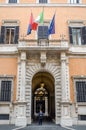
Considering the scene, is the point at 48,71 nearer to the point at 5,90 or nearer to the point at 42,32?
the point at 42,32

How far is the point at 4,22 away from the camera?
20.6 metres

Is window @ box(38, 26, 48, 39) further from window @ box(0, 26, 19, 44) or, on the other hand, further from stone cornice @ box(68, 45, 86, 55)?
stone cornice @ box(68, 45, 86, 55)

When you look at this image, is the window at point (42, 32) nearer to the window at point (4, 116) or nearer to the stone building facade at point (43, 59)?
the stone building facade at point (43, 59)

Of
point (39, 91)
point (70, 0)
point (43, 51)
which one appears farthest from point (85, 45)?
point (39, 91)

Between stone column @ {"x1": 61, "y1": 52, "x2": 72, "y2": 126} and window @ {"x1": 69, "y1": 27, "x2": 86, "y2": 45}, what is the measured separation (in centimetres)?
224

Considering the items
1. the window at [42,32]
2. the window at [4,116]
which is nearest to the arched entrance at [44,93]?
the window at [42,32]

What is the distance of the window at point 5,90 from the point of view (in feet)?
59.8

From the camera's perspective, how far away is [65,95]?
17891mm

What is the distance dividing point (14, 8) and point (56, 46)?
5.92 m

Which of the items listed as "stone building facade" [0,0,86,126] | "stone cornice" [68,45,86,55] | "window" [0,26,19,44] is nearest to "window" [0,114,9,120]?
"stone building facade" [0,0,86,126]

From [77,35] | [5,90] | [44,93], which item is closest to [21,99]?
[5,90]

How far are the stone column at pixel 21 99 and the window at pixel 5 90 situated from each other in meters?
0.85

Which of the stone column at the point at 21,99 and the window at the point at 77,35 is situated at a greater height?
the window at the point at 77,35

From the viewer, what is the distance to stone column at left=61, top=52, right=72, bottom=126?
1730 centimetres
